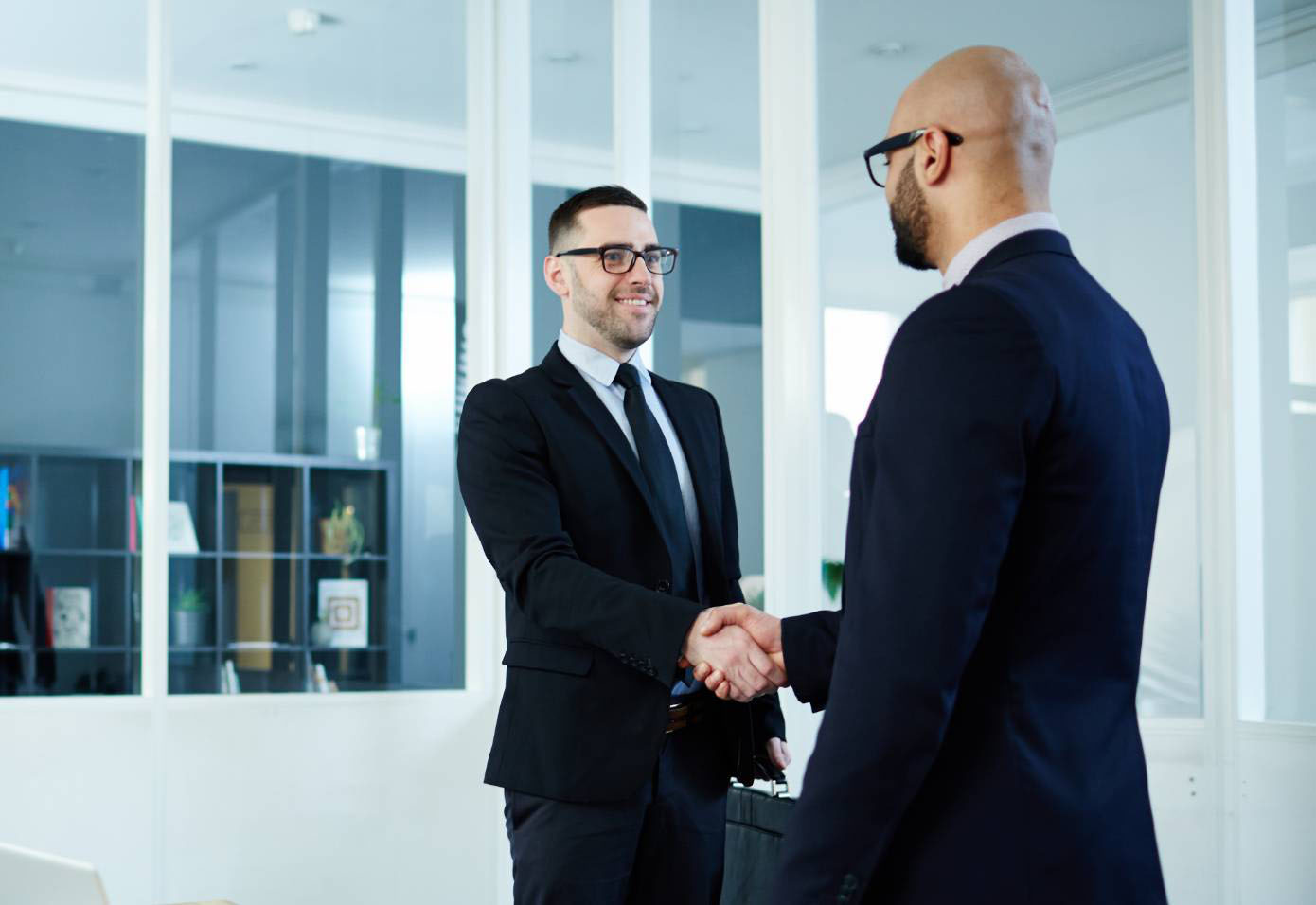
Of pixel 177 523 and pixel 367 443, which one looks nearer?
pixel 177 523

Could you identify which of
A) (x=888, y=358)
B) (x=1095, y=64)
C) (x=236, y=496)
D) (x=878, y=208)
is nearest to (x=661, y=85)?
(x=878, y=208)

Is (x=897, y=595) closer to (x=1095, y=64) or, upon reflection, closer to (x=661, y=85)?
(x=1095, y=64)

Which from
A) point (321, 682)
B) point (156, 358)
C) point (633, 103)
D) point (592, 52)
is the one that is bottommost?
point (321, 682)

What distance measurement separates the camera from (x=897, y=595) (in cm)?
129

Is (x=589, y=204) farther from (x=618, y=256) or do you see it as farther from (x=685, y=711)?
(x=685, y=711)

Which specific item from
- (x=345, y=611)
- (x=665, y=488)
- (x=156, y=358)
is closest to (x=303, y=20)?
(x=156, y=358)

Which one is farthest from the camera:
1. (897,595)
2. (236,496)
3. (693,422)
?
(236,496)

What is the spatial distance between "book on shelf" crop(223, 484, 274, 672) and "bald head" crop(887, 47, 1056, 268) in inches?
147

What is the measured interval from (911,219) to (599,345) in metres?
1.05

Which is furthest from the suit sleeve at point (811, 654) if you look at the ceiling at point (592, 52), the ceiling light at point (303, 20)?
the ceiling light at point (303, 20)

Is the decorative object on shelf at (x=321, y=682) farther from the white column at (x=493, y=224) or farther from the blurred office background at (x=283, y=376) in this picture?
the white column at (x=493, y=224)

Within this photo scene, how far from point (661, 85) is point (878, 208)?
1122 mm

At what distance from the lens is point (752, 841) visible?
2219 mm

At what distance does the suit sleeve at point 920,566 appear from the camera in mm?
1269
